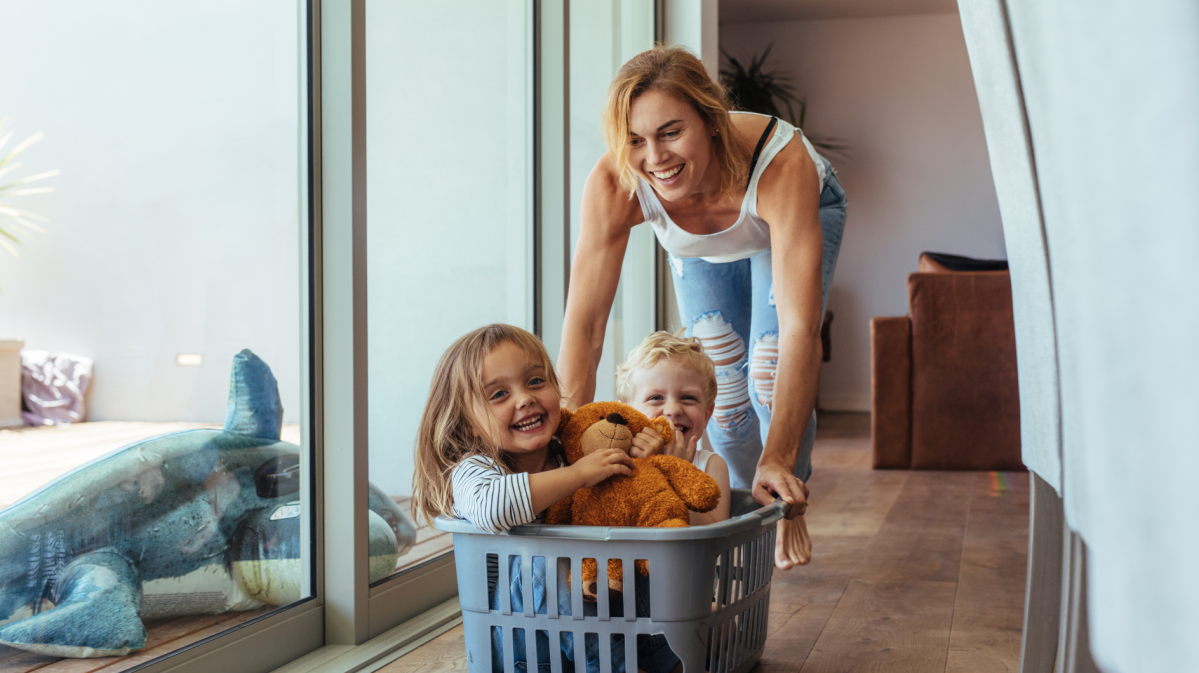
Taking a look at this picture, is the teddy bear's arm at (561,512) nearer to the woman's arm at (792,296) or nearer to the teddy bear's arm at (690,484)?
the teddy bear's arm at (690,484)

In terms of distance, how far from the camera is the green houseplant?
5910mm

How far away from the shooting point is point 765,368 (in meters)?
1.63

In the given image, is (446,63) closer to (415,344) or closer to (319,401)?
(415,344)

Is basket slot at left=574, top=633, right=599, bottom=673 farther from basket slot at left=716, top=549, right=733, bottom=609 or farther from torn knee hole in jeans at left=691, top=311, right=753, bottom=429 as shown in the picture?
torn knee hole in jeans at left=691, top=311, right=753, bottom=429

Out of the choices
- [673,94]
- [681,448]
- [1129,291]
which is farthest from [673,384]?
[1129,291]

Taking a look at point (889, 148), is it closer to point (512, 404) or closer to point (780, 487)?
point (780, 487)

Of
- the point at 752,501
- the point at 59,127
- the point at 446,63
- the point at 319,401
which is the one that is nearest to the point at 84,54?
the point at 59,127

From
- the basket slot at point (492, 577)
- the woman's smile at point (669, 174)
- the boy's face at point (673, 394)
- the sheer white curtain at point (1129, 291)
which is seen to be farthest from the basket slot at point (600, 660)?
the woman's smile at point (669, 174)

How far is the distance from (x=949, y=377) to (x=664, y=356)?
7.81 ft

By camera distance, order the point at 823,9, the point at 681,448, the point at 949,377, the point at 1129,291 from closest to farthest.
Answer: the point at 1129,291 < the point at 681,448 < the point at 949,377 < the point at 823,9

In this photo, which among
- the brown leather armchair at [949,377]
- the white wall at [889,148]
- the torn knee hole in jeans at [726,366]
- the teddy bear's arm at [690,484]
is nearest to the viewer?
the teddy bear's arm at [690,484]

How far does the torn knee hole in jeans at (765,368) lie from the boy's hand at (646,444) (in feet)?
1.80

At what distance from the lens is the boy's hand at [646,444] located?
1.08 metres

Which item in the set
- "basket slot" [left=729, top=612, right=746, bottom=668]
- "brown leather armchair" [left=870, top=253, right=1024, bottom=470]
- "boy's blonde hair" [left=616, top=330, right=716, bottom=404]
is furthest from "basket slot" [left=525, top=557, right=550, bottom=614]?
"brown leather armchair" [left=870, top=253, right=1024, bottom=470]
